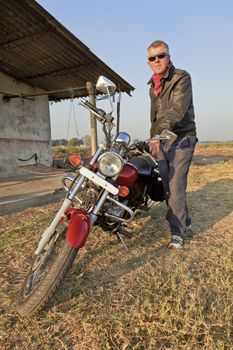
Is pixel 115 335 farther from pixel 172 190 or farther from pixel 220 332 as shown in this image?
Result: pixel 172 190

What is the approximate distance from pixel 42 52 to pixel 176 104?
7.83 m

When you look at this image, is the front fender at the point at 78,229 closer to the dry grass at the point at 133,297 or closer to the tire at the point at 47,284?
the tire at the point at 47,284

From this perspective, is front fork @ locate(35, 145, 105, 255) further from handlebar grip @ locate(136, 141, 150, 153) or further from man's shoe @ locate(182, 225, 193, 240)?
man's shoe @ locate(182, 225, 193, 240)

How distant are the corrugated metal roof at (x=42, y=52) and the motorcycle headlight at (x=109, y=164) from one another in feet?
21.5

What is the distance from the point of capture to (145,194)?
3672 millimetres

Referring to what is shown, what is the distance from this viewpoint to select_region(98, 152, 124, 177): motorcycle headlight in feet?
7.54

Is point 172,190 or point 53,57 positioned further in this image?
point 53,57

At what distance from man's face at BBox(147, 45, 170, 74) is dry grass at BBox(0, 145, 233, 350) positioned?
1842 mm

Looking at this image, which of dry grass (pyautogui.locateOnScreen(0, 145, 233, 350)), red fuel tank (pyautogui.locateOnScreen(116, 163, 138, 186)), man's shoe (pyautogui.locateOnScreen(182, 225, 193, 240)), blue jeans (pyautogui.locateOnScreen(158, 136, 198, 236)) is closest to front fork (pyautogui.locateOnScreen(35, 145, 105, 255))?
red fuel tank (pyautogui.locateOnScreen(116, 163, 138, 186))

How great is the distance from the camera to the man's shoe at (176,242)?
341 cm

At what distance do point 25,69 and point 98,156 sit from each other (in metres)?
10.2

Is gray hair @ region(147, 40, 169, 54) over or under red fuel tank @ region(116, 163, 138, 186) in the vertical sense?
over

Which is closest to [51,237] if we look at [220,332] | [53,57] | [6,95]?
[220,332]

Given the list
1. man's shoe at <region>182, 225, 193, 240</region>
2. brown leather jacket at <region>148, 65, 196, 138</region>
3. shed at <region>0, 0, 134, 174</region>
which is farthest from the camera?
shed at <region>0, 0, 134, 174</region>
